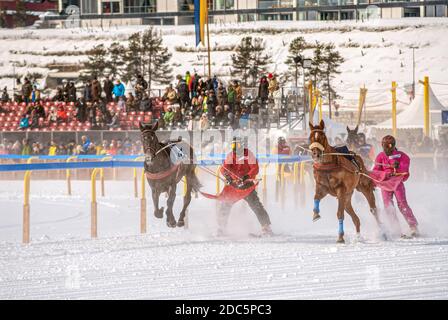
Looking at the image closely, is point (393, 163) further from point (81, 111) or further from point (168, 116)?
point (81, 111)

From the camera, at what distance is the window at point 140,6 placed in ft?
322

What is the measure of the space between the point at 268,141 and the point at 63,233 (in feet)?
35.1

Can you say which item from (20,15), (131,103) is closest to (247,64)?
(20,15)

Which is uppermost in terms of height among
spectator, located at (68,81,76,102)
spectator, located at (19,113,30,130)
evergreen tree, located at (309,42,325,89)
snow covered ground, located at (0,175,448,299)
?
evergreen tree, located at (309,42,325,89)

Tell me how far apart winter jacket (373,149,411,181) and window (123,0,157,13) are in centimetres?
8498

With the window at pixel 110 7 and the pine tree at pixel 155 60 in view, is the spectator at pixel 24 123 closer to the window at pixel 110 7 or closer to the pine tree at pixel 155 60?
the pine tree at pixel 155 60

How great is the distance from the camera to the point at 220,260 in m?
11.6

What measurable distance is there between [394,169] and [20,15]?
10076cm

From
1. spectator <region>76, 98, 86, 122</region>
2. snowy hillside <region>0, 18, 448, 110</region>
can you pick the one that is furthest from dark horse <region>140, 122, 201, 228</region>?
snowy hillside <region>0, 18, 448, 110</region>

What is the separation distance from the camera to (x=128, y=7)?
99.1m

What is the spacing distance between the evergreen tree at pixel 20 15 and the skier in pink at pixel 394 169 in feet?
326

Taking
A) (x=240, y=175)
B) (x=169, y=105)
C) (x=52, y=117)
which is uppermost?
(x=169, y=105)

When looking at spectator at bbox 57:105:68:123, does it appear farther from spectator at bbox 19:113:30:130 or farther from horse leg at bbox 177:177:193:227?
horse leg at bbox 177:177:193:227

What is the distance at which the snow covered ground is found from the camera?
9359 mm
